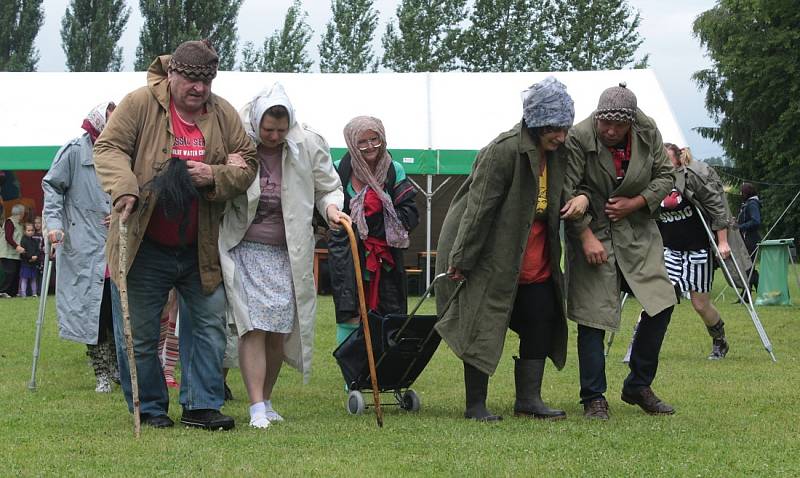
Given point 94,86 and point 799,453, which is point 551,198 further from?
point 94,86

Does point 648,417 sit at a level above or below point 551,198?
below

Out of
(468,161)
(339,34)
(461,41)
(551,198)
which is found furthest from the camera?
(461,41)

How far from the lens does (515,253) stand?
269 inches

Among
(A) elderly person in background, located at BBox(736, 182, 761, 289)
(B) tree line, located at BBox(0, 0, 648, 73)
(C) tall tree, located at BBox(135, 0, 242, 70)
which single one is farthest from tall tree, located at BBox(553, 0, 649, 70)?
(A) elderly person in background, located at BBox(736, 182, 761, 289)

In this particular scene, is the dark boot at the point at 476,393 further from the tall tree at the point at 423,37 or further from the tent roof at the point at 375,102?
the tall tree at the point at 423,37

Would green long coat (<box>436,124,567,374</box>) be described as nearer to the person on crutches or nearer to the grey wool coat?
the grey wool coat

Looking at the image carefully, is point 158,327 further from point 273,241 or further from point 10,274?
point 10,274

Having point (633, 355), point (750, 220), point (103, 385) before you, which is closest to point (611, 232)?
point (633, 355)

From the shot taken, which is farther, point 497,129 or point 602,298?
point 497,129

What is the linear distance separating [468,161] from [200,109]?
1236 centimetres

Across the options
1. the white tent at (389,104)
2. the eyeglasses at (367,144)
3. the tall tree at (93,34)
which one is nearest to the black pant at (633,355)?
the eyeglasses at (367,144)

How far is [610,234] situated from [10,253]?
15.9 metres

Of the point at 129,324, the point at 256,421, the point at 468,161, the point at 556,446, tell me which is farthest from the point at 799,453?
the point at 468,161

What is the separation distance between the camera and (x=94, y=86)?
19906 millimetres
